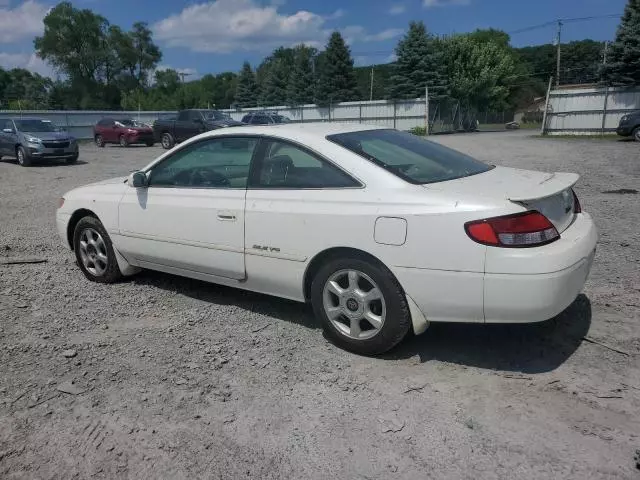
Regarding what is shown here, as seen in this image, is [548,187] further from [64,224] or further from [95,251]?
[64,224]

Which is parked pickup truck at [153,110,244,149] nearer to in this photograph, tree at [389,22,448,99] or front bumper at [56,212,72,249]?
tree at [389,22,448,99]

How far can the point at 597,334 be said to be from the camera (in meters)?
3.80

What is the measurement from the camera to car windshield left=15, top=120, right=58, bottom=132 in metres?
18.7

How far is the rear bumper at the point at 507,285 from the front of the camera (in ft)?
9.81

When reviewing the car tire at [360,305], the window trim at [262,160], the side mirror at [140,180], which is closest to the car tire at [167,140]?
the side mirror at [140,180]

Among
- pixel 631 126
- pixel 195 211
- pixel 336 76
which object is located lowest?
pixel 631 126

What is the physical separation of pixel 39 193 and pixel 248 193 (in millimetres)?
9776

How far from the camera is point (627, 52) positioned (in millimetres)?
26438

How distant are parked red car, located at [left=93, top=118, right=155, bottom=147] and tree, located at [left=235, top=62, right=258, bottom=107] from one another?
29.1 metres

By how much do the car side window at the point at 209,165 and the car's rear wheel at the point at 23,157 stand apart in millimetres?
15664

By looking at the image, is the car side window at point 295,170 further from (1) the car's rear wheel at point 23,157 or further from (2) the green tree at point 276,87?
(2) the green tree at point 276,87

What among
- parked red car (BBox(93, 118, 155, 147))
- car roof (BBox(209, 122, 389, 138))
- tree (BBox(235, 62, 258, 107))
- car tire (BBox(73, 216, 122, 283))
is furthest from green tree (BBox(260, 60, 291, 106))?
car roof (BBox(209, 122, 389, 138))

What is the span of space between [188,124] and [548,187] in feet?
76.0

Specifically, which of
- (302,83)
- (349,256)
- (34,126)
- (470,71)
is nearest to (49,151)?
(34,126)
